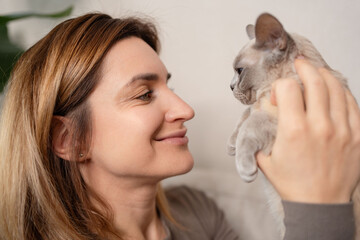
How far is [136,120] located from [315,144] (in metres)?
0.48

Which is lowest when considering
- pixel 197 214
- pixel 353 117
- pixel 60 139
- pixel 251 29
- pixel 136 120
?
pixel 197 214

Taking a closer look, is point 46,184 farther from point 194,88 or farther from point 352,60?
point 352,60

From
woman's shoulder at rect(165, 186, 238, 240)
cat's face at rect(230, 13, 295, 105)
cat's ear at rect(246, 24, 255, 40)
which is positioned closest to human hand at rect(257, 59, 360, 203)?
cat's face at rect(230, 13, 295, 105)

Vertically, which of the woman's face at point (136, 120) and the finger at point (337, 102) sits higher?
the finger at point (337, 102)

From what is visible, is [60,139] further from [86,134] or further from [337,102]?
[337,102]

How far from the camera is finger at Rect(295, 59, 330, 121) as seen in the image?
0.64 metres

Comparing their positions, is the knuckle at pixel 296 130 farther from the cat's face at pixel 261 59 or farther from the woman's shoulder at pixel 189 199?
the woman's shoulder at pixel 189 199

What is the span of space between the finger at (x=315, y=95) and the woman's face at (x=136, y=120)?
0.36 metres

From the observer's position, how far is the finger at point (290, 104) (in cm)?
64

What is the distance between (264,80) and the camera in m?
0.81

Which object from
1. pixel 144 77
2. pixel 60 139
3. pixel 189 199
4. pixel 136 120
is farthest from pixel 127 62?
pixel 189 199

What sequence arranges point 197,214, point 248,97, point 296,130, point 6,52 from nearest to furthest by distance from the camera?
point 296,130 < point 248,97 < point 6,52 < point 197,214

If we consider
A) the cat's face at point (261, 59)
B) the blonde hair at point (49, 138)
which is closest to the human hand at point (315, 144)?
the cat's face at point (261, 59)

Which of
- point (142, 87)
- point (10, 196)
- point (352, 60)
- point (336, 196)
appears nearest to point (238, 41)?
point (352, 60)
